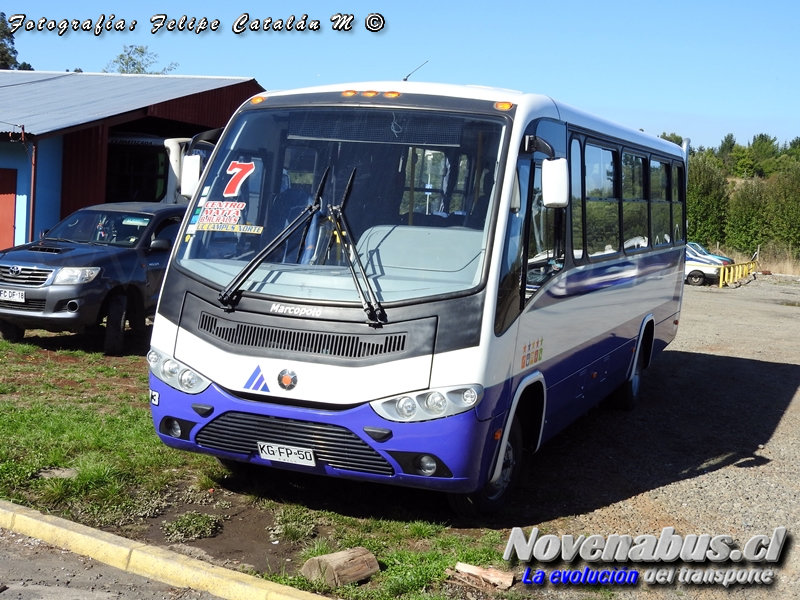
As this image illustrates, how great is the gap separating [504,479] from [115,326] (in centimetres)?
712

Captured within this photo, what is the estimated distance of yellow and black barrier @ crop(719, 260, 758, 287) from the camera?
35.4 m

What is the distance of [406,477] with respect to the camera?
563 cm

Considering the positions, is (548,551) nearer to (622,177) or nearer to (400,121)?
(400,121)

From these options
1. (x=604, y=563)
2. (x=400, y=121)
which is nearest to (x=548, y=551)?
(x=604, y=563)

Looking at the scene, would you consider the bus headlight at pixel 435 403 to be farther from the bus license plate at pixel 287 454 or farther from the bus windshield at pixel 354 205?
the bus license plate at pixel 287 454

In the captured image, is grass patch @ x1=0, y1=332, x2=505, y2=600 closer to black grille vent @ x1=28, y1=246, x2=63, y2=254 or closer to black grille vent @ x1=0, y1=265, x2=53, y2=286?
black grille vent @ x1=0, y1=265, x2=53, y2=286

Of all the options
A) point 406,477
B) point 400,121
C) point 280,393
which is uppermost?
point 400,121

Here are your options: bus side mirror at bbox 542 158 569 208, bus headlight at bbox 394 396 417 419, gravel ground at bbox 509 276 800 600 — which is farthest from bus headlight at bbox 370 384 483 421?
bus side mirror at bbox 542 158 569 208

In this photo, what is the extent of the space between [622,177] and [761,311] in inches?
742

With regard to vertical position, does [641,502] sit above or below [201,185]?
below

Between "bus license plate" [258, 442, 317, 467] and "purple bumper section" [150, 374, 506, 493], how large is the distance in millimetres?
28

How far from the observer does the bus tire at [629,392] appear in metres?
10.5

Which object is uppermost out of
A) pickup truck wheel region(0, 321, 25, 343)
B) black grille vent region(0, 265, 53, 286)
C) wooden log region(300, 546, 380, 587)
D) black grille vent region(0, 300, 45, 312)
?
black grille vent region(0, 265, 53, 286)

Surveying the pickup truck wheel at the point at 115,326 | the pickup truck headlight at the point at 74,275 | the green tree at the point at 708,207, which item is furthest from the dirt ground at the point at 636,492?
the green tree at the point at 708,207
